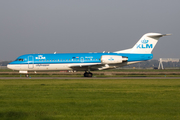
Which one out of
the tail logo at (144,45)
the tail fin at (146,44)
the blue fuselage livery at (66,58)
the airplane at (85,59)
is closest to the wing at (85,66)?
the airplane at (85,59)

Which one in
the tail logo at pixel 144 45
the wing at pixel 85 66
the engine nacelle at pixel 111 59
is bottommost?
the wing at pixel 85 66

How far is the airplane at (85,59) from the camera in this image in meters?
38.0

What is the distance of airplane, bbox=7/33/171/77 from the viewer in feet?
125

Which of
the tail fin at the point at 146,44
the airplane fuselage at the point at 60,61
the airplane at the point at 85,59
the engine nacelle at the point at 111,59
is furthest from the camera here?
the tail fin at the point at 146,44

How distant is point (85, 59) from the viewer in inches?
1516

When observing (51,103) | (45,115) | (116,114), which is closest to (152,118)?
(116,114)

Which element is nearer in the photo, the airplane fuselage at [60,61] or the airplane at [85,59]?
the airplane at [85,59]

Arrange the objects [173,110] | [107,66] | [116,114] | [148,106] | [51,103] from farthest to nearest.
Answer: [107,66]
[51,103]
[148,106]
[173,110]
[116,114]

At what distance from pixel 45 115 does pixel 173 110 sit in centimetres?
560

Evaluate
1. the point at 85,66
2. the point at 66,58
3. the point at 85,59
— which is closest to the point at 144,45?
the point at 85,59

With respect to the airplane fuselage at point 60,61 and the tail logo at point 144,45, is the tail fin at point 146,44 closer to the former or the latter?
the tail logo at point 144,45

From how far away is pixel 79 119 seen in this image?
955 centimetres

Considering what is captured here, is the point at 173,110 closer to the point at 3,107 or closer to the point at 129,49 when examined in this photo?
the point at 3,107

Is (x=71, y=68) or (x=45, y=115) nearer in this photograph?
(x=45, y=115)
